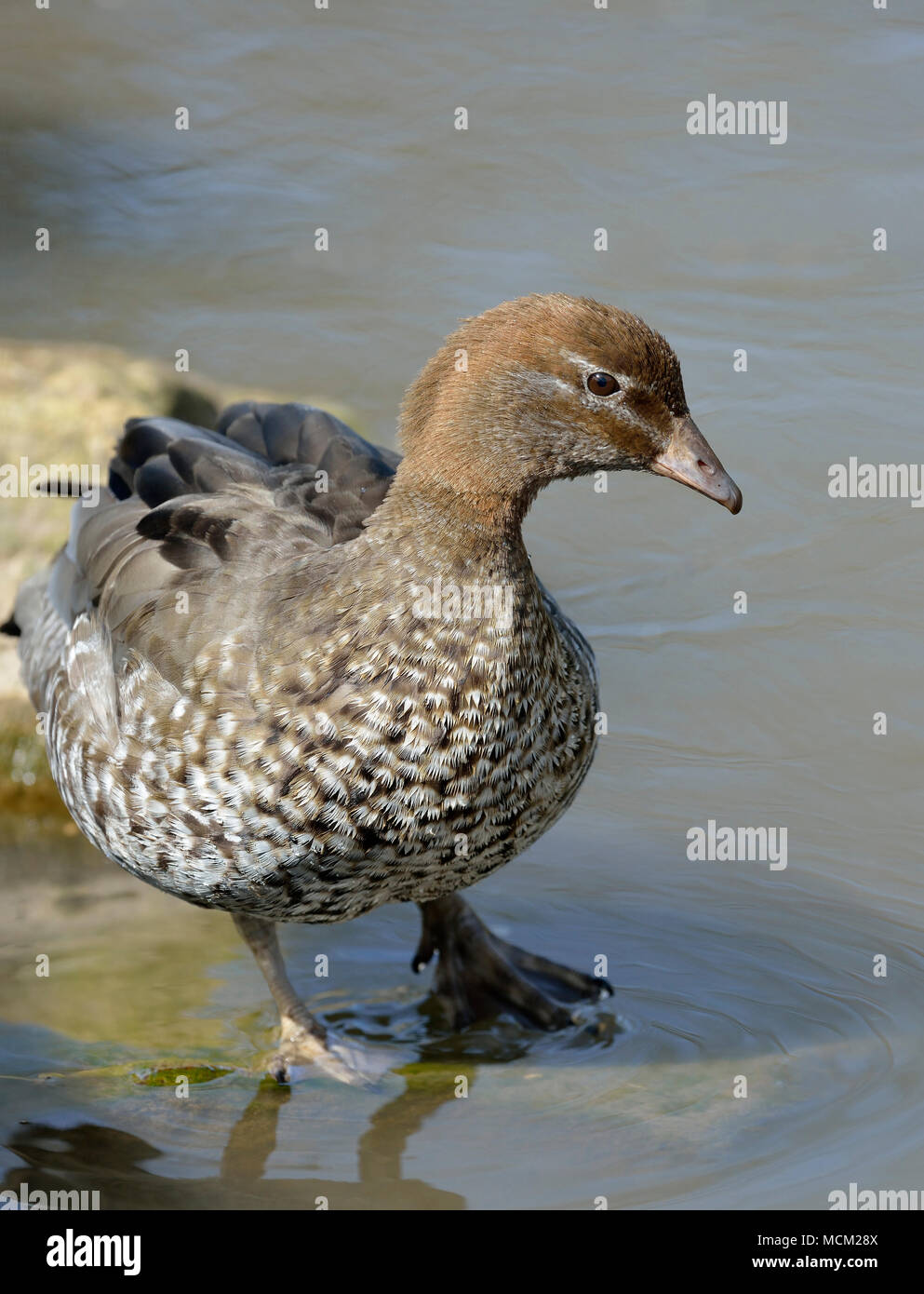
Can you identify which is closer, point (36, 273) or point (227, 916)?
point (227, 916)

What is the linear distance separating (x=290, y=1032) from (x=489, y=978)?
2.36 ft

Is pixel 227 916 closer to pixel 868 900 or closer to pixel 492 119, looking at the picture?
pixel 868 900

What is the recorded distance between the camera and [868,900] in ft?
20.3

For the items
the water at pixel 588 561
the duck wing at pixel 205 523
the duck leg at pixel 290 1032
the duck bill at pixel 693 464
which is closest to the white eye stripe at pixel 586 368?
the duck bill at pixel 693 464

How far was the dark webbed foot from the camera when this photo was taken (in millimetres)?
5742

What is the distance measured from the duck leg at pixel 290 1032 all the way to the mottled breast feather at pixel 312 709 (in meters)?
0.43

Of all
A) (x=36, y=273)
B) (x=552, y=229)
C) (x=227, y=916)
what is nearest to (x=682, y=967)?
(x=227, y=916)

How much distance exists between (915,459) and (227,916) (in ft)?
15.3

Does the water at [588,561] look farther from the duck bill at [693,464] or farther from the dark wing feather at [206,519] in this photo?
the duck bill at [693,464]

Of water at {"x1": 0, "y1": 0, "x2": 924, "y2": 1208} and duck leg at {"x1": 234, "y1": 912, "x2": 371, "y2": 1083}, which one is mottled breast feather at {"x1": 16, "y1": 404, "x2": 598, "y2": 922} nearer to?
duck leg at {"x1": 234, "y1": 912, "x2": 371, "y2": 1083}

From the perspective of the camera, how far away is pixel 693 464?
4633 millimetres

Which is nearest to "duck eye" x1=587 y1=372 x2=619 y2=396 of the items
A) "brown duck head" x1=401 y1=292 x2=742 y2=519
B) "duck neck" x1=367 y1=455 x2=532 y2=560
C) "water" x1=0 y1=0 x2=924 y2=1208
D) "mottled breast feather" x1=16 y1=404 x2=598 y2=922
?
"brown duck head" x1=401 y1=292 x2=742 y2=519

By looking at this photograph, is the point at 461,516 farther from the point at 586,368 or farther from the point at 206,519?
the point at 206,519

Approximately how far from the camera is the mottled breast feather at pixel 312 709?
460 cm
